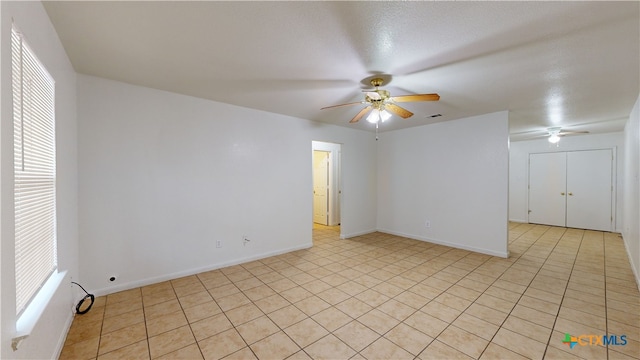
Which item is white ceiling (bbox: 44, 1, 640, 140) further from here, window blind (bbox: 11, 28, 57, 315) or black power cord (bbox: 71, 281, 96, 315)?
black power cord (bbox: 71, 281, 96, 315)

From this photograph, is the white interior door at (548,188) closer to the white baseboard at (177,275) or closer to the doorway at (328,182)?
the doorway at (328,182)

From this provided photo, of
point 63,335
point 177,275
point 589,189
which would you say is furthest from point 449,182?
point 63,335

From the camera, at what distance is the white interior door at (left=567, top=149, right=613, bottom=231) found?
19.1 feet

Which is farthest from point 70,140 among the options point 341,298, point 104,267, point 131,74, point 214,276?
point 341,298

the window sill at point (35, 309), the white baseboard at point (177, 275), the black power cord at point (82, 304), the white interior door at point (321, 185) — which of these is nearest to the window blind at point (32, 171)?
the window sill at point (35, 309)

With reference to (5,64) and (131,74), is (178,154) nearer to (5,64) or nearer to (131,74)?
(131,74)

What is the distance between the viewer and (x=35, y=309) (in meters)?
1.45

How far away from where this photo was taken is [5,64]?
1.16m

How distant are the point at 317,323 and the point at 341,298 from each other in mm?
531

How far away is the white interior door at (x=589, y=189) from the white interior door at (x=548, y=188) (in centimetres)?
13

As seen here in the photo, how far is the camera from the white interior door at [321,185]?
6711 millimetres

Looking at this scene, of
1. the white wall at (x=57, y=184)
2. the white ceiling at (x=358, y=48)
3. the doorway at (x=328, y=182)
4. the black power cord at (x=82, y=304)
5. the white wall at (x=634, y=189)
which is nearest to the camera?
the white wall at (x=57, y=184)

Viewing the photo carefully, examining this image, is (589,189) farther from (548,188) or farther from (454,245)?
(454,245)

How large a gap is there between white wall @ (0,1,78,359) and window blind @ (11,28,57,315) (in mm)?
109
